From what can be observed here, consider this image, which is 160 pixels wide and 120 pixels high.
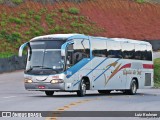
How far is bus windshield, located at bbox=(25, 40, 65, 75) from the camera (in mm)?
28609

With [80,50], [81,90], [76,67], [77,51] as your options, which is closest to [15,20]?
[80,50]

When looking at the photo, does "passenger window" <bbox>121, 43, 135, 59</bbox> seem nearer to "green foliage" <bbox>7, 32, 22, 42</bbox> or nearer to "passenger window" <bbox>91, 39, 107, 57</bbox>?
"passenger window" <bbox>91, 39, 107, 57</bbox>

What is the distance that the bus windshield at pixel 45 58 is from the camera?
93.9ft

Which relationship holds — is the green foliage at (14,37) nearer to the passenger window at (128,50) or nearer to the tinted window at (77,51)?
the passenger window at (128,50)

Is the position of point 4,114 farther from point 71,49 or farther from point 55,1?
point 55,1

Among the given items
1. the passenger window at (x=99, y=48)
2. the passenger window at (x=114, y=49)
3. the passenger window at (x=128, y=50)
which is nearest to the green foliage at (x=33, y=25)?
the passenger window at (x=128, y=50)

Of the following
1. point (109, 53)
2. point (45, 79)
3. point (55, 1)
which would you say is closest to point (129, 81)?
point (109, 53)

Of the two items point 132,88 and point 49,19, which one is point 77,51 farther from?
point 49,19

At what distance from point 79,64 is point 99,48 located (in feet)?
8.12

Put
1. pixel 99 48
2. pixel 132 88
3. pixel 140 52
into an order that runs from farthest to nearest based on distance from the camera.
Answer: pixel 140 52
pixel 132 88
pixel 99 48

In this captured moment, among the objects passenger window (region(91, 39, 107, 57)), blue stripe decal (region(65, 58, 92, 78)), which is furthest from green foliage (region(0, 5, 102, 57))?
blue stripe decal (region(65, 58, 92, 78))

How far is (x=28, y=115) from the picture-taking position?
18.2 metres

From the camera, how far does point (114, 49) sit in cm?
3316

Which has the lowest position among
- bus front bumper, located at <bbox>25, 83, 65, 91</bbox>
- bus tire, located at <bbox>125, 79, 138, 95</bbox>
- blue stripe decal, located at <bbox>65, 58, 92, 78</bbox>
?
bus tire, located at <bbox>125, 79, 138, 95</bbox>
